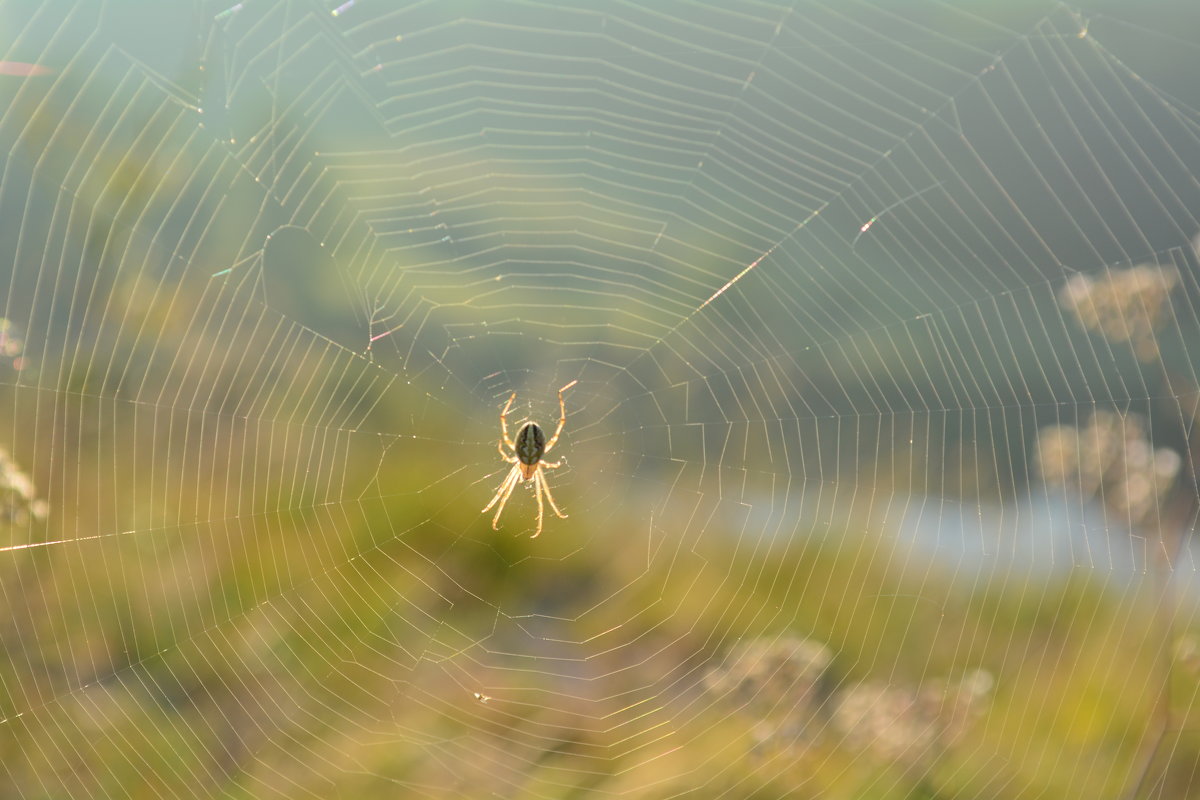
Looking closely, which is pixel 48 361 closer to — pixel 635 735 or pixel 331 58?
pixel 331 58

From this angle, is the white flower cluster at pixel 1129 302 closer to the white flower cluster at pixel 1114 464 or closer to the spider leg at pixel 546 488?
the white flower cluster at pixel 1114 464

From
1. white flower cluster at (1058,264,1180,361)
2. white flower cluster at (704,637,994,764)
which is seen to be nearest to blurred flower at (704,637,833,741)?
white flower cluster at (704,637,994,764)

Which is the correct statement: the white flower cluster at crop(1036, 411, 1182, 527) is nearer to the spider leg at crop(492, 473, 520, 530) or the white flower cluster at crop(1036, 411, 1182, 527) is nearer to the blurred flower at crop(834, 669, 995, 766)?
the blurred flower at crop(834, 669, 995, 766)

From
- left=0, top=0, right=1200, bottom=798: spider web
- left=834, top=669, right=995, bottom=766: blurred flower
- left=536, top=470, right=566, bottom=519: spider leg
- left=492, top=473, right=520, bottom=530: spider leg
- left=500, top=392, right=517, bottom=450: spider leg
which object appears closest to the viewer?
left=834, top=669, right=995, bottom=766: blurred flower

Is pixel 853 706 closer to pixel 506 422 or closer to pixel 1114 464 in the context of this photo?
pixel 1114 464

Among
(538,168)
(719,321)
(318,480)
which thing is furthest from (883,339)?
(318,480)

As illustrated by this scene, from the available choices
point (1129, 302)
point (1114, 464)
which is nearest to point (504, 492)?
point (1114, 464)
